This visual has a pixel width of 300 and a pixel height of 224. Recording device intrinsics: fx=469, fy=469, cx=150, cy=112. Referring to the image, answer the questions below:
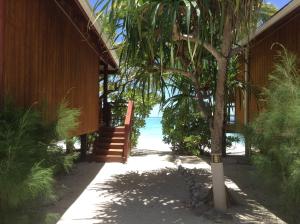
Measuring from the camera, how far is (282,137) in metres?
Answer: 5.50

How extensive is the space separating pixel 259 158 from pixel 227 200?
172 centimetres

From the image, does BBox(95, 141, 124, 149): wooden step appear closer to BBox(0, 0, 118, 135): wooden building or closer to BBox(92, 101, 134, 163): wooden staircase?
BBox(92, 101, 134, 163): wooden staircase

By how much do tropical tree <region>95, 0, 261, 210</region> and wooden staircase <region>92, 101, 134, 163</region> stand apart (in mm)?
5569

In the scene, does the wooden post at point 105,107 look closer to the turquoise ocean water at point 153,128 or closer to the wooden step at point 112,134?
the wooden step at point 112,134

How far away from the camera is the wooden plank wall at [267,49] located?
8.55 m

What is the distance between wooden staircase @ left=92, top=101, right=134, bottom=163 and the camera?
43.3ft

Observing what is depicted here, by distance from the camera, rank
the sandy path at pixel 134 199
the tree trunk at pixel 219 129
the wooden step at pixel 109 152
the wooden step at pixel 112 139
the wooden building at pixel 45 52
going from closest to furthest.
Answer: the wooden building at pixel 45 52 → the sandy path at pixel 134 199 → the tree trunk at pixel 219 129 → the wooden step at pixel 109 152 → the wooden step at pixel 112 139

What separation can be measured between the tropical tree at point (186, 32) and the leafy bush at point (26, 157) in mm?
2311

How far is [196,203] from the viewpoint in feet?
24.5

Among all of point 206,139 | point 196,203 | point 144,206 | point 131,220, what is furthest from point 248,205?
point 206,139

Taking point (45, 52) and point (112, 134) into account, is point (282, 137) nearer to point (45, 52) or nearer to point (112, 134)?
point (45, 52)

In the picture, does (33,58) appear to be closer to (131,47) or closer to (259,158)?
(131,47)

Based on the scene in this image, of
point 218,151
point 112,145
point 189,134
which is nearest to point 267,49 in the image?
point 218,151

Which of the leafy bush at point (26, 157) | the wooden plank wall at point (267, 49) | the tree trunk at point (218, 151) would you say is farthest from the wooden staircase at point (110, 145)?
the leafy bush at point (26, 157)
